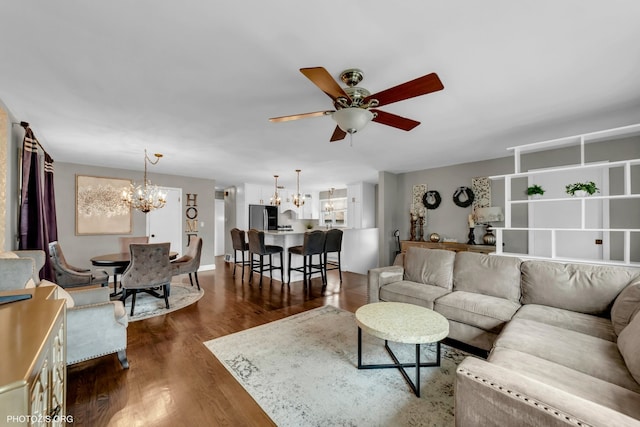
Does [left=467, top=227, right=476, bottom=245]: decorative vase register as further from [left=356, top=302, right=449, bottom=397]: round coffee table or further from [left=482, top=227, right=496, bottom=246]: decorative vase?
[left=356, top=302, right=449, bottom=397]: round coffee table

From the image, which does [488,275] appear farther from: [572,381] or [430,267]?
[572,381]

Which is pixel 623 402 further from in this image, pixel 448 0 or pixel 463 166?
pixel 463 166

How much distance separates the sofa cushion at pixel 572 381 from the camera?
118cm

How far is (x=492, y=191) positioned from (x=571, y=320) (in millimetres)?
3217

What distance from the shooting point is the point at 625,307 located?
1846mm

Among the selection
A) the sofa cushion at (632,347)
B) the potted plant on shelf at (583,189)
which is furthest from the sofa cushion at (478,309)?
the potted plant on shelf at (583,189)

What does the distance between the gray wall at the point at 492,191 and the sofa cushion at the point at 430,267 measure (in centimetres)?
223

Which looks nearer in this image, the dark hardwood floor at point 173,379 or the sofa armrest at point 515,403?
the sofa armrest at point 515,403

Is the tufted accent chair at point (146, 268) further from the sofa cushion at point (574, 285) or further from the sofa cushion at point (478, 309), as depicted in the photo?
the sofa cushion at point (574, 285)

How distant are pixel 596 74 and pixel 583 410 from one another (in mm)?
2366

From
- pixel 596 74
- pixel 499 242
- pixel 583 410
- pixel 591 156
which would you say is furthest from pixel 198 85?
pixel 591 156

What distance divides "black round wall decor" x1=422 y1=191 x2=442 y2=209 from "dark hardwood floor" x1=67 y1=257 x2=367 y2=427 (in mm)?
3051

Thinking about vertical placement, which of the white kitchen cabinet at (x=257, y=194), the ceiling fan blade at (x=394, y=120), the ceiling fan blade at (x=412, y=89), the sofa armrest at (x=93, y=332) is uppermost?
the ceiling fan blade at (x=412, y=89)

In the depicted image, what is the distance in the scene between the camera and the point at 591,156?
3822 millimetres
